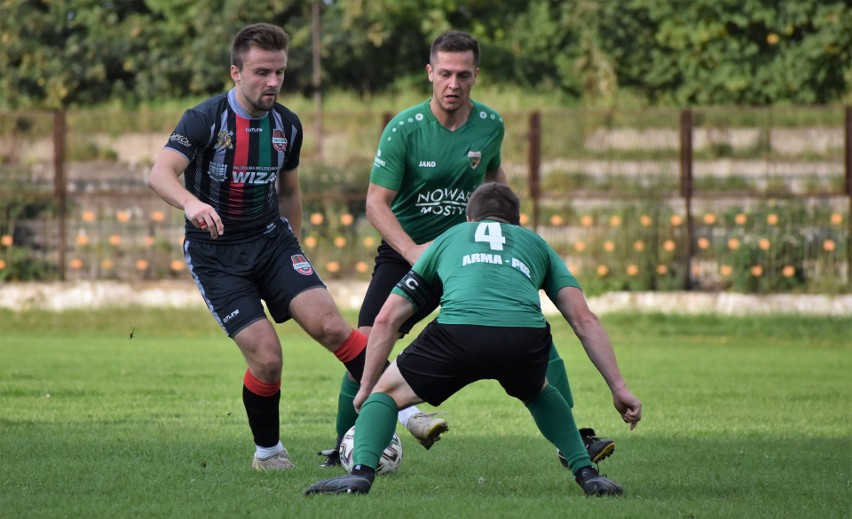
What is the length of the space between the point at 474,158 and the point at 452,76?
0.51 metres

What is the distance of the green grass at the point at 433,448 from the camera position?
5656 millimetres

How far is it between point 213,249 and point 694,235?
575 inches

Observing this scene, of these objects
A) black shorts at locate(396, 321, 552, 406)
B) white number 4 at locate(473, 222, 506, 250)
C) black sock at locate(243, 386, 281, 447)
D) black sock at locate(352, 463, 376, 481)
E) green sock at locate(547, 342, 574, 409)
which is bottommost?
black sock at locate(352, 463, 376, 481)

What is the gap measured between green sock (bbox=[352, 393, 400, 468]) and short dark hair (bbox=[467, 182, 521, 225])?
980mm

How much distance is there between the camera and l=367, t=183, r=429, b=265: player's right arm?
278 inches

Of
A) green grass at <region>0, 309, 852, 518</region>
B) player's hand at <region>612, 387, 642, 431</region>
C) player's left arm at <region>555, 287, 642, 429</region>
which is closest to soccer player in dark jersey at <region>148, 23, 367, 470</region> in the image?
green grass at <region>0, 309, 852, 518</region>

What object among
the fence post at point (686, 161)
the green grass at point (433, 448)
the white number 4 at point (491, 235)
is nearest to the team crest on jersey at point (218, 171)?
the green grass at point (433, 448)

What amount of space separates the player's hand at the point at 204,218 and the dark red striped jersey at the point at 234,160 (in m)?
0.75

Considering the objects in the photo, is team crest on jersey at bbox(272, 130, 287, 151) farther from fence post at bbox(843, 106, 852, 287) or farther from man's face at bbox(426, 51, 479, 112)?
fence post at bbox(843, 106, 852, 287)

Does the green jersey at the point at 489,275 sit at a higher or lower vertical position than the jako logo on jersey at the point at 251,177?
lower

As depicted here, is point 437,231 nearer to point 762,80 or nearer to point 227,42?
point 762,80

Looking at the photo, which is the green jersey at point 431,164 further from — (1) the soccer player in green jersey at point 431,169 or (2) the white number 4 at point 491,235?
(2) the white number 4 at point 491,235

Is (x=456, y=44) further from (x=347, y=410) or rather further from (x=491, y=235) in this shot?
(x=347, y=410)

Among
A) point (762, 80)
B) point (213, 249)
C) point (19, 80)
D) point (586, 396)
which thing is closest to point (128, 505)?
point (213, 249)
